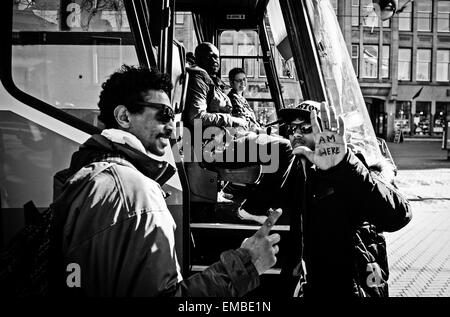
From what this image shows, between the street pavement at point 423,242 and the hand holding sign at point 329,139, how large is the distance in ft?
8.76

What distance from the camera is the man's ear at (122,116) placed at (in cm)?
167

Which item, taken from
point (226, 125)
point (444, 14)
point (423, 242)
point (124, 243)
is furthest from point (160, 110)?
point (423, 242)

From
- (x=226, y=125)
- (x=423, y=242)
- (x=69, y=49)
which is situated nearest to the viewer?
(x=69, y=49)

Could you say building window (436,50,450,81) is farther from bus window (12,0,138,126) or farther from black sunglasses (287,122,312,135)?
bus window (12,0,138,126)

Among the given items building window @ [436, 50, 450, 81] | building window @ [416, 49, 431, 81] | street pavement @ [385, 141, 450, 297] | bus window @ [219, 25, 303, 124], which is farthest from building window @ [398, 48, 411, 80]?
street pavement @ [385, 141, 450, 297]

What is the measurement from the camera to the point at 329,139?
6.05ft

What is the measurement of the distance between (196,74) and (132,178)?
2.06m

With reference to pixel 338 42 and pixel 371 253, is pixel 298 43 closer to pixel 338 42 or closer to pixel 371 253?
pixel 338 42

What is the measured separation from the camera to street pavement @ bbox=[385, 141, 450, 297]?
436 centimetres

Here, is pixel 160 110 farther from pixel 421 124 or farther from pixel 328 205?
pixel 421 124

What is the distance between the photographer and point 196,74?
333 centimetres

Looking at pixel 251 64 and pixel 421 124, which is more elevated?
pixel 251 64

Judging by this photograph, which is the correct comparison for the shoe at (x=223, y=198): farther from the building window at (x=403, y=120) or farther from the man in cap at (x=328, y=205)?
the building window at (x=403, y=120)

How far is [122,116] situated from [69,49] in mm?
942
